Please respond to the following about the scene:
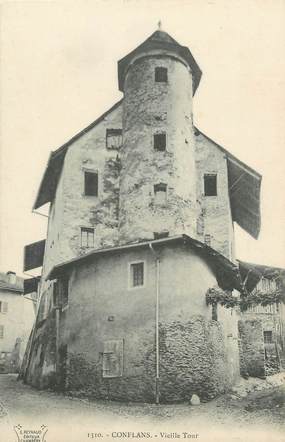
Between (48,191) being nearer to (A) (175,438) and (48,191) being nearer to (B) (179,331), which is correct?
(B) (179,331)

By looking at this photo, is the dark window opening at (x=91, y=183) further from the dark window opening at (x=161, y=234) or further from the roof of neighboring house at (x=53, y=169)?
the dark window opening at (x=161, y=234)

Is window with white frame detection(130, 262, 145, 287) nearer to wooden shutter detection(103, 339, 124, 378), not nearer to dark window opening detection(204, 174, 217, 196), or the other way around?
wooden shutter detection(103, 339, 124, 378)

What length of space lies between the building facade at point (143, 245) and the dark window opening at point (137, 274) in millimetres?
45

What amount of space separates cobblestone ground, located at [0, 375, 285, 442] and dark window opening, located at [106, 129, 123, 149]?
15.1 meters

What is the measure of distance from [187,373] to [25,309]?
2933 centimetres

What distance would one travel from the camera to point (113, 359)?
21.4 m

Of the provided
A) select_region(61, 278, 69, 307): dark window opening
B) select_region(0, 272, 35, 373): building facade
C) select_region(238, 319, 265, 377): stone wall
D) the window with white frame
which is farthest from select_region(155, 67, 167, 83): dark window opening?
select_region(0, 272, 35, 373): building facade

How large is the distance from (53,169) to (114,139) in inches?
161

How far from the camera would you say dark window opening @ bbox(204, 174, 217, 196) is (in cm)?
2997

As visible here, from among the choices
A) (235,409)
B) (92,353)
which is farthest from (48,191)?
(235,409)

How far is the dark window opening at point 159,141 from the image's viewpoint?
28594mm

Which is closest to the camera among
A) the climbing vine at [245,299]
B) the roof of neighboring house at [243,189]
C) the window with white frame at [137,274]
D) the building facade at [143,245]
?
the building facade at [143,245]

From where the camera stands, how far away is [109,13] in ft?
68.5

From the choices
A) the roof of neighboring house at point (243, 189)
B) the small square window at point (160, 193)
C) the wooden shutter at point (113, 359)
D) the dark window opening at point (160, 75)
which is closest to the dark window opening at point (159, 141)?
the small square window at point (160, 193)
